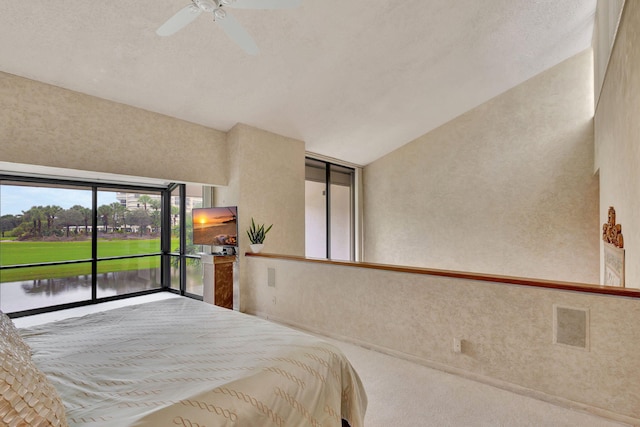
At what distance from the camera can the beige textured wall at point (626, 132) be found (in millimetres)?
2129

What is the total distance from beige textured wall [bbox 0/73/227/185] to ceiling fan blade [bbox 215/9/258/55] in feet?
7.14

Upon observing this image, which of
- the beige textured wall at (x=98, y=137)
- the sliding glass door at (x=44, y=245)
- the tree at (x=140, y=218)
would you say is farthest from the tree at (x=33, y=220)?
the beige textured wall at (x=98, y=137)

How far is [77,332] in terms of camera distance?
185 cm

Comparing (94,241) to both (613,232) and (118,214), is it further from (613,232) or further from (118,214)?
(613,232)

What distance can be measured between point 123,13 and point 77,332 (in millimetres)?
2471

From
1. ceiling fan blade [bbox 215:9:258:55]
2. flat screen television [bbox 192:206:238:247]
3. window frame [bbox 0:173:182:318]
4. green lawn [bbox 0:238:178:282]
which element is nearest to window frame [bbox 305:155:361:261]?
flat screen television [bbox 192:206:238:247]

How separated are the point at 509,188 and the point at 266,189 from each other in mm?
3992

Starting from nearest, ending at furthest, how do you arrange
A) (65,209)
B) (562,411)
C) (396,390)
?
(562,411), (396,390), (65,209)

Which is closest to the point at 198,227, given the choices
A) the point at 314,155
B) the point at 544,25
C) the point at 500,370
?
A: the point at 314,155

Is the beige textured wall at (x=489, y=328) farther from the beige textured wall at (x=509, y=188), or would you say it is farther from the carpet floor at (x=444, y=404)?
the beige textured wall at (x=509, y=188)

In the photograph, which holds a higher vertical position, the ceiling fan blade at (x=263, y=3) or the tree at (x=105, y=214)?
the ceiling fan blade at (x=263, y=3)

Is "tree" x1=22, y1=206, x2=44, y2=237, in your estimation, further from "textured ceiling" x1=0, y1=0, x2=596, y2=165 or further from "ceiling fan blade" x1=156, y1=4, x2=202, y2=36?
"ceiling fan blade" x1=156, y1=4, x2=202, y2=36

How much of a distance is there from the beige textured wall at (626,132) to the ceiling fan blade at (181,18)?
295cm

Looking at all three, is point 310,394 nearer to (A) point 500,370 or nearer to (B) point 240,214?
(A) point 500,370
